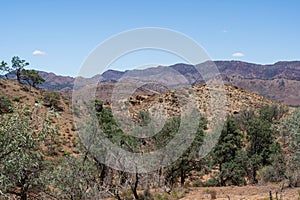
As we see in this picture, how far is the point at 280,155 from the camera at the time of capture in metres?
27.3

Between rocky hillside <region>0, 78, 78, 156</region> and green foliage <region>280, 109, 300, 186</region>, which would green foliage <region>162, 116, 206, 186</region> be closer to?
green foliage <region>280, 109, 300, 186</region>

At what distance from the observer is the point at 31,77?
6862cm

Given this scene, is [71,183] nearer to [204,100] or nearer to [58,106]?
[58,106]

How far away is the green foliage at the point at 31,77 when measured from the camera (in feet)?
223

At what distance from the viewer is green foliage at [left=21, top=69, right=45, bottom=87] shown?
68.1 metres

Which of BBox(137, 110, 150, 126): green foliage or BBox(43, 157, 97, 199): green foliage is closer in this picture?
BBox(43, 157, 97, 199): green foliage

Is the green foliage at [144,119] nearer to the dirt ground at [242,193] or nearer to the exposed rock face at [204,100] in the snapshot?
the dirt ground at [242,193]

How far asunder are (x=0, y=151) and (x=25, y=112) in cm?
143


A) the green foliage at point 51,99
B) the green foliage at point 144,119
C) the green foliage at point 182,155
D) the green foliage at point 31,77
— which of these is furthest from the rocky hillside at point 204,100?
the green foliage at point 182,155

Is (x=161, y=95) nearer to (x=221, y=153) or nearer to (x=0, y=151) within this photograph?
(x=221, y=153)

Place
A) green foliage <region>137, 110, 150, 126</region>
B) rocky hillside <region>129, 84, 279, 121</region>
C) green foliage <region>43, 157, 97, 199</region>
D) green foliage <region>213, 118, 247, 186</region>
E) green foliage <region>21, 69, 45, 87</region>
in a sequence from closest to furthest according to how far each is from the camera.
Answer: green foliage <region>43, 157, 97, 199</region>, green foliage <region>213, 118, 247, 186</region>, green foliage <region>137, 110, 150, 126</region>, rocky hillside <region>129, 84, 279, 121</region>, green foliage <region>21, 69, 45, 87</region>

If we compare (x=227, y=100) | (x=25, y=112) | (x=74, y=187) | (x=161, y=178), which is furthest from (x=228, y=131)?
(x=227, y=100)

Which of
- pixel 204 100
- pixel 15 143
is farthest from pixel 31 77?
pixel 15 143

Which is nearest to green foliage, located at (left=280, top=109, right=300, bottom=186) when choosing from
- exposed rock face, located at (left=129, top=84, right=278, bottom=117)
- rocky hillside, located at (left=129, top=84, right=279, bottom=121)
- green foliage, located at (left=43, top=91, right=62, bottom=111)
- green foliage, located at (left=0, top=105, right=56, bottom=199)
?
green foliage, located at (left=0, top=105, right=56, bottom=199)
